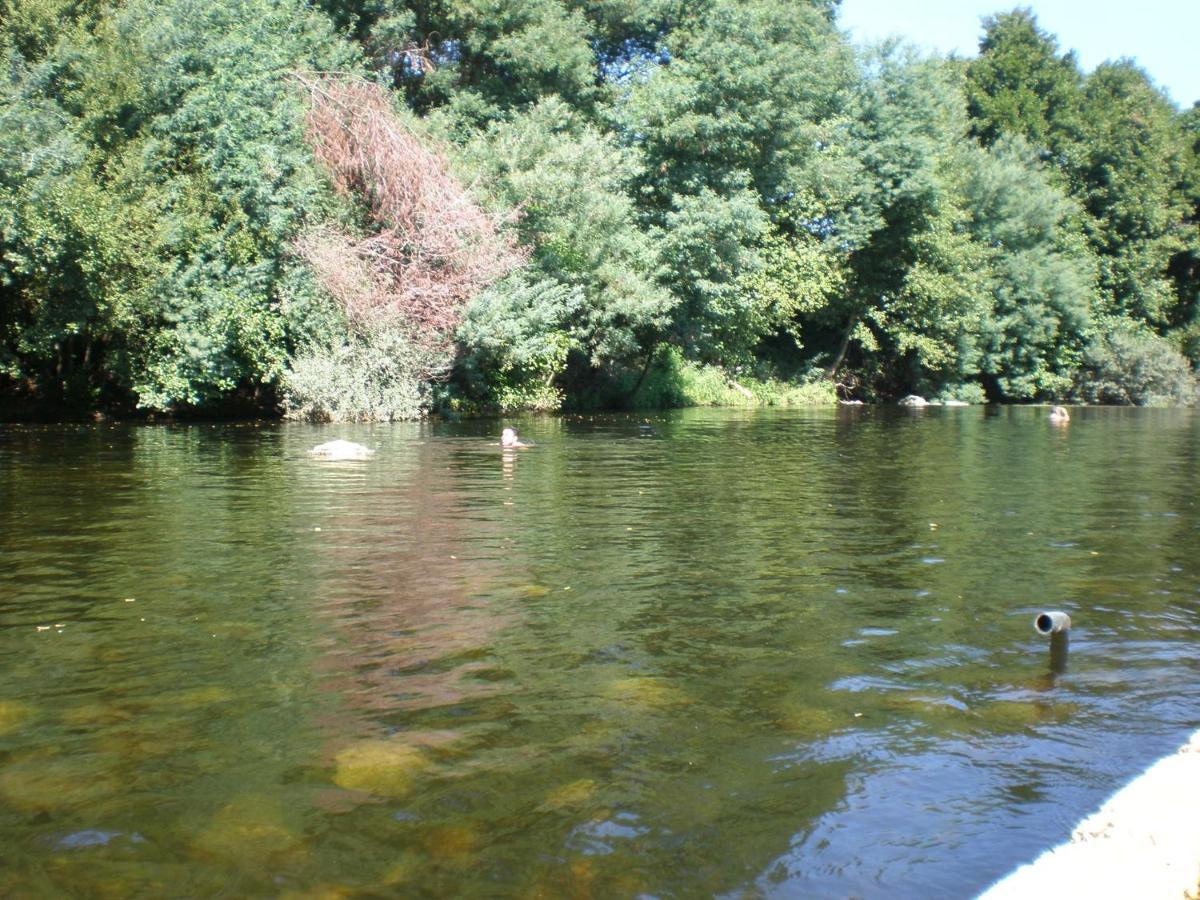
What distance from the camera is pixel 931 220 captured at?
52562mm

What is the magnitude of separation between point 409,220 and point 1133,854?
1207 inches

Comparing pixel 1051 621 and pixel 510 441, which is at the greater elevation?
pixel 510 441

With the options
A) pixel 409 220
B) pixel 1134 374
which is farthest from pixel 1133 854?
pixel 1134 374

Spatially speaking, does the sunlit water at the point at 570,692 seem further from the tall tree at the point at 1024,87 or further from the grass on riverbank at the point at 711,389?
the tall tree at the point at 1024,87

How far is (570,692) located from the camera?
19.8ft

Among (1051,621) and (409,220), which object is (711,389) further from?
(1051,621)

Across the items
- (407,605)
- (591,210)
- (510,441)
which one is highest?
(591,210)

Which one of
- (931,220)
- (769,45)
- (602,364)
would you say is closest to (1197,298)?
(931,220)

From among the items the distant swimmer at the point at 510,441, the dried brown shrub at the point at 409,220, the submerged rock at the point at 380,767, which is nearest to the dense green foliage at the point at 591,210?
the dried brown shrub at the point at 409,220

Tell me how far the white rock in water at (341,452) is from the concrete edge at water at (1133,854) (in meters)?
17.5

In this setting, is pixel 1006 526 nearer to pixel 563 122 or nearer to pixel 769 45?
pixel 563 122

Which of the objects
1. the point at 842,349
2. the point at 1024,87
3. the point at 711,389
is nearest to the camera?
the point at 711,389

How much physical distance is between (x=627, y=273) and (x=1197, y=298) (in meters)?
55.7

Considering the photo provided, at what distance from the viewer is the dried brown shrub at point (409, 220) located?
31391 millimetres
